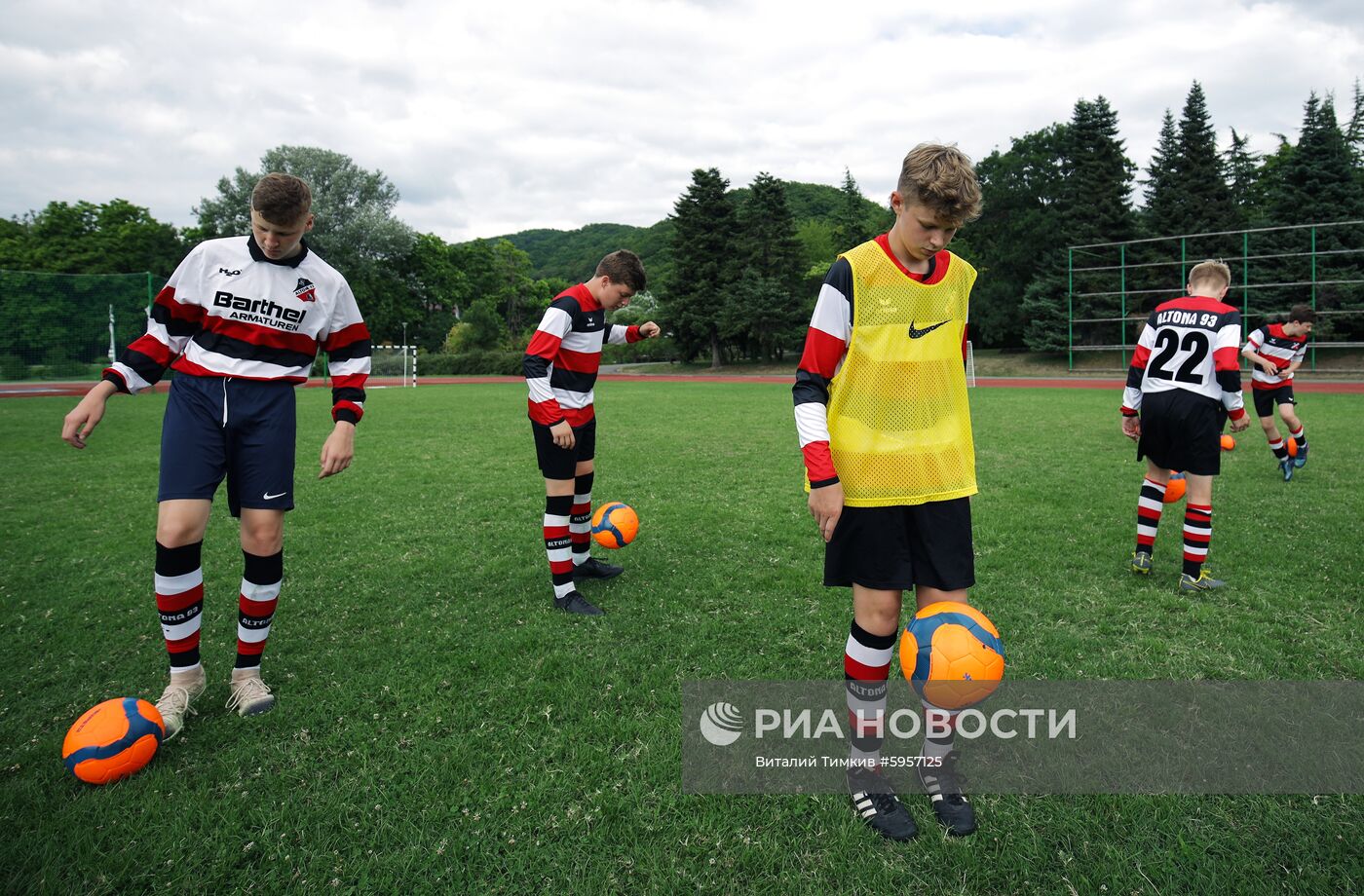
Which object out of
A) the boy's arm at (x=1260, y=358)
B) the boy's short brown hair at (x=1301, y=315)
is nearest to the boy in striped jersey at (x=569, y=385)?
the boy's arm at (x=1260, y=358)

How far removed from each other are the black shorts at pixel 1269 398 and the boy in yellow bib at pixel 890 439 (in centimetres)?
987

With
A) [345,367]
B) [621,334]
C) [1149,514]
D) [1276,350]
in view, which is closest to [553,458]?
[621,334]

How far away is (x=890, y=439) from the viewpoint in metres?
2.80

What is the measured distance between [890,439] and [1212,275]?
169 inches

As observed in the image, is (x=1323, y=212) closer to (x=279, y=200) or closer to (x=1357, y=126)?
(x=1357, y=126)

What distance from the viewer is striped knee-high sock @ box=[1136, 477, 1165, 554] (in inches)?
223

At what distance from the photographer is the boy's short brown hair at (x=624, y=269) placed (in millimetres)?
5125

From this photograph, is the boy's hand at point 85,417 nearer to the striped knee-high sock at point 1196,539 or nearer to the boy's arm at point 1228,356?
the striped knee-high sock at point 1196,539

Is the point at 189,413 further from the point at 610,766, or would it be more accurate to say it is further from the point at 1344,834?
the point at 1344,834

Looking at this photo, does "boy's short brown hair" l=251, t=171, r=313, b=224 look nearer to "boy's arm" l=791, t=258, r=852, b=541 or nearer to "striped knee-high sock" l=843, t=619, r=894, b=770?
"boy's arm" l=791, t=258, r=852, b=541

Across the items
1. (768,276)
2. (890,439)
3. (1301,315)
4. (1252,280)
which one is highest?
(768,276)

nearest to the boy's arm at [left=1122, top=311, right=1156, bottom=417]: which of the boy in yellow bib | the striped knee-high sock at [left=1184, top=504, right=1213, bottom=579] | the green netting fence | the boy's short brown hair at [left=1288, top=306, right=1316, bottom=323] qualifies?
the striped knee-high sock at [left=1184, top=504, right=1213, bottom=579]

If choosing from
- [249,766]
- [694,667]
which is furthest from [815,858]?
[249,766]

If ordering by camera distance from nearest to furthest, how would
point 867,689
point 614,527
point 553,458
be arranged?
point 867,689 → point 553,458 → point 614,527
